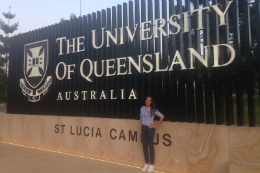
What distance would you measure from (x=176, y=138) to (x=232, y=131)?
1.25 meters

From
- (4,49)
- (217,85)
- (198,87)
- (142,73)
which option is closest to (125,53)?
(142,73)

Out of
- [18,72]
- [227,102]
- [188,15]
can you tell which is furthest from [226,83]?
[18,72]

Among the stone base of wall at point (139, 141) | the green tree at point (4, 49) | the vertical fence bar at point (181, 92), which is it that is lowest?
the stone base of wall at point (139, 141)

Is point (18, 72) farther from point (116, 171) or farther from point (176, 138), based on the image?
point (176, 138)

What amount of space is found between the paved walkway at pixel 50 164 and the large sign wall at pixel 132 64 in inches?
53.9

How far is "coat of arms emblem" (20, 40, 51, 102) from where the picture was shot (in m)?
8.61

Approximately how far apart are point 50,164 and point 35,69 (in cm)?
412

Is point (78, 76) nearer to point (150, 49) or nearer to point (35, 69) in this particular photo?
point (35, 69)

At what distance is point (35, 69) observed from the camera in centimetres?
889

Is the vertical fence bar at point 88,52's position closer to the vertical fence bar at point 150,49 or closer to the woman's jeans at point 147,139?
the vertical fence bar at point 150,49

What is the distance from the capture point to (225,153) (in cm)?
474

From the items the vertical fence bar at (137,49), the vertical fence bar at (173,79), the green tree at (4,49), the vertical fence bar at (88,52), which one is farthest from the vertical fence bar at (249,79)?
the green tree at (4,49)

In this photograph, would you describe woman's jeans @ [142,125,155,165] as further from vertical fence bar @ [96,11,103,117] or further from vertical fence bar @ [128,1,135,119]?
vertical fence bar @ [96,11,103,117]

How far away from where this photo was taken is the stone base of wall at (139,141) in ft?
15.3
